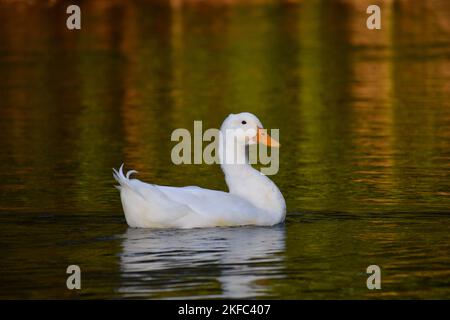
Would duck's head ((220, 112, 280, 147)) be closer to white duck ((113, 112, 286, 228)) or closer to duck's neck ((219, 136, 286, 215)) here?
white duck ((113, 112, 286, 228))

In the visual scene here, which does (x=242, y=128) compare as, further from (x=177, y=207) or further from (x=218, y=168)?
(x=218, y=168)

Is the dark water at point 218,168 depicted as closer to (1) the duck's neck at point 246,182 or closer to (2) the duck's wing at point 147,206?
(2) the duck's wing at point 147,206

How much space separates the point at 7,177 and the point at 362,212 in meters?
6.19

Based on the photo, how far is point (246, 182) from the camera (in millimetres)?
17188

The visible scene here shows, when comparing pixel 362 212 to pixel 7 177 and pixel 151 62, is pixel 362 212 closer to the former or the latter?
pixel 7 177

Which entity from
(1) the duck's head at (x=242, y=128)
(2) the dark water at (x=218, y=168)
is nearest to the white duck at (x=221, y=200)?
(1) the duck's head at (x=242, y=128)

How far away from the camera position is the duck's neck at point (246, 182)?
55.6ft

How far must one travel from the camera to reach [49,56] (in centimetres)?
4228

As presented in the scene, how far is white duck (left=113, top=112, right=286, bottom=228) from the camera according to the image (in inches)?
634

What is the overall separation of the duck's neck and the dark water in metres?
0.38

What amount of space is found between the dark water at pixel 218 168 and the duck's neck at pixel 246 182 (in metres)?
0.38

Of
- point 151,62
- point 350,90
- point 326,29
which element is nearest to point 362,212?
point 350,90

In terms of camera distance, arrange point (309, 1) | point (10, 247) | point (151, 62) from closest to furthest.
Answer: point (10, 247) → point (151, 62) → point (309, 1)

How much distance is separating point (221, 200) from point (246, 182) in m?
0.76
